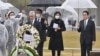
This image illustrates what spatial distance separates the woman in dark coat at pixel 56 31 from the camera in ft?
51.7

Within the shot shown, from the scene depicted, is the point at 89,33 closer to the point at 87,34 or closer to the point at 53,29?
the point at 87,34

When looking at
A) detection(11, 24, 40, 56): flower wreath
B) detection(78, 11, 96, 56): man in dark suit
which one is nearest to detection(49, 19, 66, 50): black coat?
detection(78, 11, 96, 56): man in dark suit

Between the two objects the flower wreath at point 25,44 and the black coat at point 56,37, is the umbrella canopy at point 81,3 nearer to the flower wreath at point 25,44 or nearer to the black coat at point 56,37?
the black coat at point 56,37

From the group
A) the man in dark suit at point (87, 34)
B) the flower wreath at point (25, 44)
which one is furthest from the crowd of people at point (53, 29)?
the flower wreath at point (25, 44)

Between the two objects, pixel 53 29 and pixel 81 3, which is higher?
pixel 81 3

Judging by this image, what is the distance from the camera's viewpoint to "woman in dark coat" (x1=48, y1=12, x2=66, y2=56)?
621 inches

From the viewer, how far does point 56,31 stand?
1587cm

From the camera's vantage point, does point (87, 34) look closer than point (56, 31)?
Yes

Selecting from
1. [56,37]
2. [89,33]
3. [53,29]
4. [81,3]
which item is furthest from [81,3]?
[89,33]

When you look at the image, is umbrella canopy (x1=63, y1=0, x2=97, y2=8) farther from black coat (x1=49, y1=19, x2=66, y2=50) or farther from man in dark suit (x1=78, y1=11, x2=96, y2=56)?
man in dark suit (x1=78, y1=11, x2=96, y2=56)

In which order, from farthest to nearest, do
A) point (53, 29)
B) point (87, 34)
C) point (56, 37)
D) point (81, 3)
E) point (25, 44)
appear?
1. point (81, 3)
2. point (56, 37)
3. point (53, 29)
4. point (87, 34)
5. point (25, 44)

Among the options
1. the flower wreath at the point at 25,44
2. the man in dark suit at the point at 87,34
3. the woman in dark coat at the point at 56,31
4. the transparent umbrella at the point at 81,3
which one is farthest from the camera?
the transparent umbrella at the point at 81,3

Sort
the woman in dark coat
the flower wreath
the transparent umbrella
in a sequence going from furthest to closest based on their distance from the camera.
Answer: the transparent umbrella
the woman in dark coat
the flower wreath

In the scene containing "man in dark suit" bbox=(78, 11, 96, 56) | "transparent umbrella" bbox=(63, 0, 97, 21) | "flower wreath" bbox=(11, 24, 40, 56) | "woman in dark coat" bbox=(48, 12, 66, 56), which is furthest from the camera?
"transparent umbrella" bbox=(63, 0, 97, 21)
